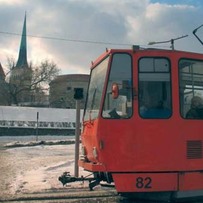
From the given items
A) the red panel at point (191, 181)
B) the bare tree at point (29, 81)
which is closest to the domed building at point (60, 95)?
the bare tree at point (29, 81)

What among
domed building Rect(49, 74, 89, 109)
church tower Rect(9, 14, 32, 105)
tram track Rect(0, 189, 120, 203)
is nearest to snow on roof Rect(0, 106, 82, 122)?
domed building Rect(49, 74, 89, 109)

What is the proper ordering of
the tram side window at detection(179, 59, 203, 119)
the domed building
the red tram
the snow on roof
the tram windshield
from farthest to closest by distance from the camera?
1. the domed building
2. the snow on roof
3. the tram windshield
4. the tram side window at detection(179, 59, 203, 119)
5. the red tram

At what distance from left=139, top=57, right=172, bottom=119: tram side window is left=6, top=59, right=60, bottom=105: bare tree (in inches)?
2355

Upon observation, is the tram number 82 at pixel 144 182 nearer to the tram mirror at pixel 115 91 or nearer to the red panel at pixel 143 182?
the red panel at pixel 143 182

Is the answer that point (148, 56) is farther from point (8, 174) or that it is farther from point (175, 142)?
point (8, 174)

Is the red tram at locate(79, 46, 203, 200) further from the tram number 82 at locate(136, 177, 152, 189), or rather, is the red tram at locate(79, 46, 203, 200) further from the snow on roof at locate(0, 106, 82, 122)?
the snow on roof at locate(0, 106, 82, 122)

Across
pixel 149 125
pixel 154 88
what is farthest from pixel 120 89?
pixel 149 125

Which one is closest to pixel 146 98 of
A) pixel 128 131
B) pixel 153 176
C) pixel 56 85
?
pixel 128 131

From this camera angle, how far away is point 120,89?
7504 mm

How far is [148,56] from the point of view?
301 inches

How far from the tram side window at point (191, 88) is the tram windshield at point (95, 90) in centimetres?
150

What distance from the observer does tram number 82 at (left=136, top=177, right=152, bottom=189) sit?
734 centimetres

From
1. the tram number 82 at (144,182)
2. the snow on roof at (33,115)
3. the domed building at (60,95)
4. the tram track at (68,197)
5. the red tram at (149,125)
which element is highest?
the domed building at (60,95)

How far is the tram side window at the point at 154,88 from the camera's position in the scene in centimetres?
748
